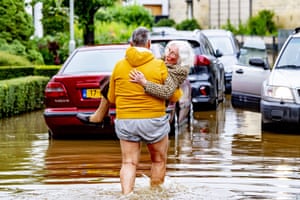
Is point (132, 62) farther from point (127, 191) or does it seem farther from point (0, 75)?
point (0, 75)

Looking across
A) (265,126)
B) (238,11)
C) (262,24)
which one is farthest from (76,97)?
(238,11)

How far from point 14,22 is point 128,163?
17.5 meters

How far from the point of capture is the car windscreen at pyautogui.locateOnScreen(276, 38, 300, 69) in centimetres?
1520

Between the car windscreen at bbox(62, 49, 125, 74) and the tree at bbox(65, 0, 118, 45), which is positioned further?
the tree at bbox(65, 0, 118, 45)

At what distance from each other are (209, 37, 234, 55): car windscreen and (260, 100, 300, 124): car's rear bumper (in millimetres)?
12099

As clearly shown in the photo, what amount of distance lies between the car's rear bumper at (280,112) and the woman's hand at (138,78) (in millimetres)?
5983

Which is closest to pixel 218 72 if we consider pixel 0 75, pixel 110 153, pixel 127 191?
pixel 0 75

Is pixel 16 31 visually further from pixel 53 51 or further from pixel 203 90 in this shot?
pixel 203 90

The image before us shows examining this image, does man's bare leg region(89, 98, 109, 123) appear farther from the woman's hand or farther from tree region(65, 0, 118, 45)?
tree region(65, 0, 118, 45)

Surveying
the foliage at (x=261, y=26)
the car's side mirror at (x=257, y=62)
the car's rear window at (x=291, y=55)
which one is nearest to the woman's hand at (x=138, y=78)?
the car's rear window at (x=291, y=55)

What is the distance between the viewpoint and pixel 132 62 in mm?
8625

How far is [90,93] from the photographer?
13406mm

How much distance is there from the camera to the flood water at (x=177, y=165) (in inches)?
366

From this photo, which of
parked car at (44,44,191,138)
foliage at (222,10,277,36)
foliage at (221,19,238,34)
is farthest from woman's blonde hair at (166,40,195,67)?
foliage at (221,19,238,34)
